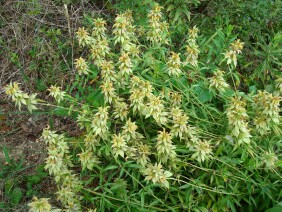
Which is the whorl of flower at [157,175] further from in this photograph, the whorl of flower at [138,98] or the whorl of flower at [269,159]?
the whorl of flower at [269,159]

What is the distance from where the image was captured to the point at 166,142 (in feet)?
7.85

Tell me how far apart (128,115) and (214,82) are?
A: 0.62m

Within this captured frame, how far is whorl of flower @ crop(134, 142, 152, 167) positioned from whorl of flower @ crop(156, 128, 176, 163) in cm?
10

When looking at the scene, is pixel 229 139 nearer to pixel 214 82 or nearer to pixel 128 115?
pixel 214 82

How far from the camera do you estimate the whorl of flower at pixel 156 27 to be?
295 centimetres

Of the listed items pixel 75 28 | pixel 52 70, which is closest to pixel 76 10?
pixel 75 28

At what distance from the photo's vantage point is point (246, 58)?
3.88 metres

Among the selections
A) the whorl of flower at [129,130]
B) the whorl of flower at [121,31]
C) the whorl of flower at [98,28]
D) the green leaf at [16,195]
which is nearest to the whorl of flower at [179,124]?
the whorl of flower at [129,130]

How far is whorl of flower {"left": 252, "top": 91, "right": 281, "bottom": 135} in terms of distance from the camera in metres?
2.54

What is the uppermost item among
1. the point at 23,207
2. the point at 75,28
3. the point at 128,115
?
the point at 128,115

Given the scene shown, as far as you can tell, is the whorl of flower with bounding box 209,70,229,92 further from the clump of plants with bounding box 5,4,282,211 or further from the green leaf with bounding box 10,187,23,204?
the green leaf with bounding box 10,187,23,204

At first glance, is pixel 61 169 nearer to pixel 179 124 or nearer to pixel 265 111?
pixel 179 124

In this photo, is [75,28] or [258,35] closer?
[258,35]

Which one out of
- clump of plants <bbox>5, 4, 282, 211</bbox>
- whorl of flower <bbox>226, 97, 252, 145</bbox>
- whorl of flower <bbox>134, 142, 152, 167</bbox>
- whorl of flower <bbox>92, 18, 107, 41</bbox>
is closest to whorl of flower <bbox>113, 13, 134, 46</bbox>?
clump of plants <bbox>5, 4, 282, 211</bbox>
